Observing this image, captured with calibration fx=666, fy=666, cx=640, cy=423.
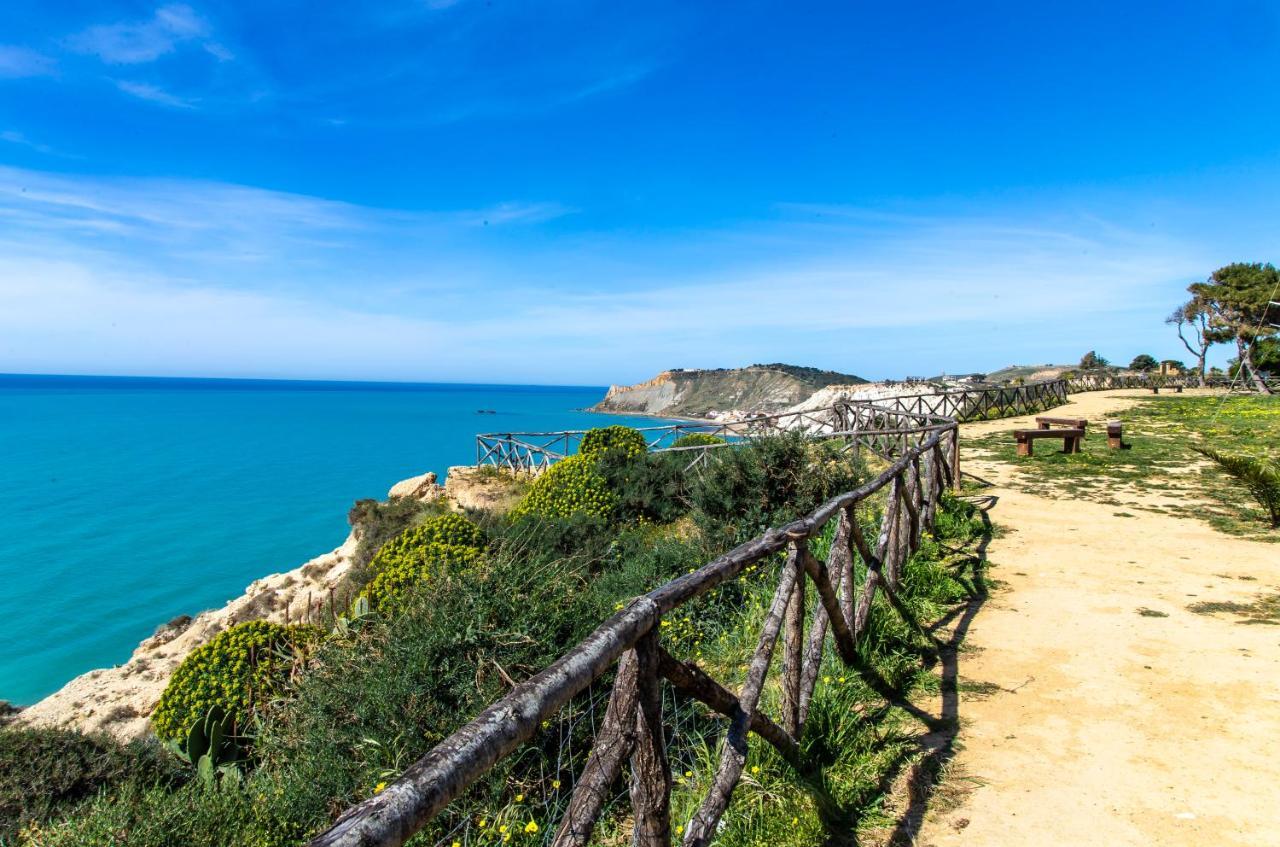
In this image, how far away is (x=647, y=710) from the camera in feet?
7.52

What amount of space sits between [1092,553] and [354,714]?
7915 millimetres

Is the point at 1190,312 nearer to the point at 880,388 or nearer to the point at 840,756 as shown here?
the point at 880,388

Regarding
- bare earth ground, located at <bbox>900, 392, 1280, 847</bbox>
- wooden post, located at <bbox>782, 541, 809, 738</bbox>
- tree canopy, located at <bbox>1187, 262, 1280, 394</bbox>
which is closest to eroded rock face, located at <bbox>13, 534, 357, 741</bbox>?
wooden post, located at <bbox>782, 541, 809, 738</bbox>

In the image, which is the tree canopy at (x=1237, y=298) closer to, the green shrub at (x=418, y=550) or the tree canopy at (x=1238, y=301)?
the tree canopy at (x=1238, y=301)

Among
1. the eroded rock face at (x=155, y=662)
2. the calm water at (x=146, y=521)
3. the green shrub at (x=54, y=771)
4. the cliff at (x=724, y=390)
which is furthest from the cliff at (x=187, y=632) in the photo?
the cliff at (x=724, y=390)

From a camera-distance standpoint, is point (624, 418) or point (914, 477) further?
point (624, 418)

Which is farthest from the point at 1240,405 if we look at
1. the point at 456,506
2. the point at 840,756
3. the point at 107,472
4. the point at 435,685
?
the point at 107,472

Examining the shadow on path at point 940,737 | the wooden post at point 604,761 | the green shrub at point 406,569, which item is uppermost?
the wooden post at point 604,761

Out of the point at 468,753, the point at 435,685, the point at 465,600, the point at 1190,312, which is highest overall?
the point at 1190,312

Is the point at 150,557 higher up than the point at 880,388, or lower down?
lower down

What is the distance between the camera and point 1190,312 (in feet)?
133

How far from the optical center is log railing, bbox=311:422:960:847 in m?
1.43

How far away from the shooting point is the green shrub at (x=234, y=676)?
623cm

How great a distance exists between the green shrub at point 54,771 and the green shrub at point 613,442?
895cm
